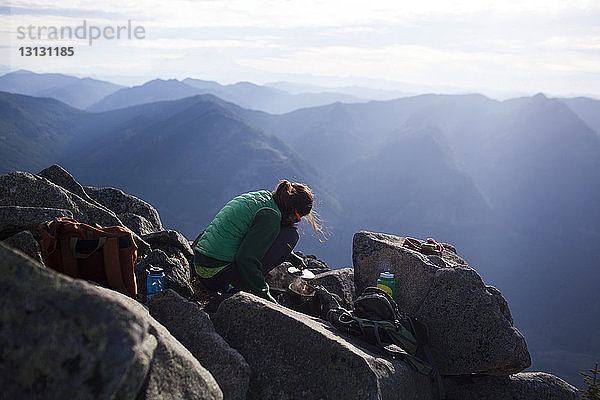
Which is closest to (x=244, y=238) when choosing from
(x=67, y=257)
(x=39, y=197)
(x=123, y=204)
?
(x=67, y=257)

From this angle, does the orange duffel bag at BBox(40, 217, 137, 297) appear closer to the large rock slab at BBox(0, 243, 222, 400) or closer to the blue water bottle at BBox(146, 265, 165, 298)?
the blue water bottle at BBox(146, 265, 165, 298)

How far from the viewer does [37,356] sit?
2871mm

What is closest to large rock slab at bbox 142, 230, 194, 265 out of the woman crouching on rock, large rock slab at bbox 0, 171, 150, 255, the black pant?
large rock slab at bbox 0, 171, 150, 255

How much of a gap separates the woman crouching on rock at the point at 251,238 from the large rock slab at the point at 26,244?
2.36 metres

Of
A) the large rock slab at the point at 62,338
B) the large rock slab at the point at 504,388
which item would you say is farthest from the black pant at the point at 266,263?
the large rock slab at the point at 62,338

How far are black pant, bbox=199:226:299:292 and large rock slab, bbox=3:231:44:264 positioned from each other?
2488mm

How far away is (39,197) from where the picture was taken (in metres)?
8.53

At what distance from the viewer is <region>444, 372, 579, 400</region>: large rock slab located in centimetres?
677

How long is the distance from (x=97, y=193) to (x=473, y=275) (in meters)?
10.4

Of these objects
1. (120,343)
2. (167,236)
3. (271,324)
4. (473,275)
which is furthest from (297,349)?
(167,236)

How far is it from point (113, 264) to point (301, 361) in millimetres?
2812

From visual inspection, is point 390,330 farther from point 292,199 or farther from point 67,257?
point 67,257

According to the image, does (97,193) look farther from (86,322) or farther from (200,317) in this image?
(86,322)

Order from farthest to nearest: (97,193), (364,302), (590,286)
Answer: (590,286), (97,193), (364,302)
